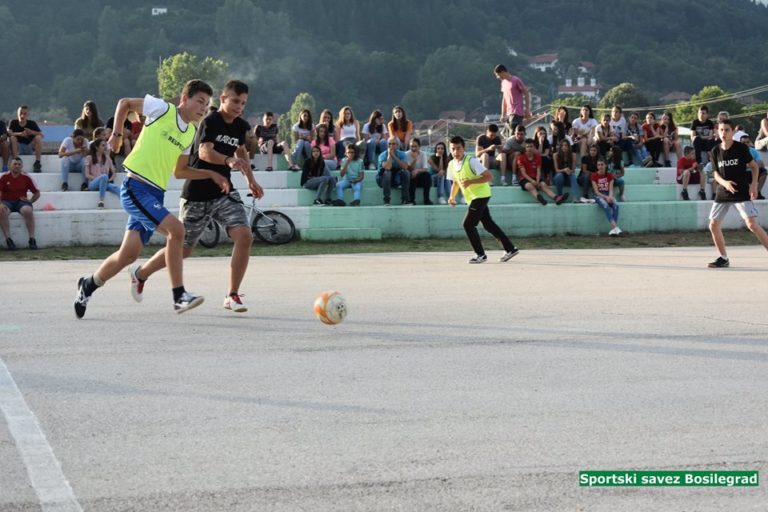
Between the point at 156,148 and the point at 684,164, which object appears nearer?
the point at 156,148

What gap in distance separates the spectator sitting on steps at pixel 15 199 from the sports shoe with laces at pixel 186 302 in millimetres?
10053

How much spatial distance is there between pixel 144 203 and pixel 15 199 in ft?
33.9

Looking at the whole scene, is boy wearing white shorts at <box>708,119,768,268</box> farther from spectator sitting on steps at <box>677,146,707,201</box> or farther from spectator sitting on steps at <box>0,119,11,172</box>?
spectator sitting on steps at <box>0,119,11,172</box>

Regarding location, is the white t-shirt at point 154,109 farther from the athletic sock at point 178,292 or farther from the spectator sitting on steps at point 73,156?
the spectator sitting on steps at point 73,156

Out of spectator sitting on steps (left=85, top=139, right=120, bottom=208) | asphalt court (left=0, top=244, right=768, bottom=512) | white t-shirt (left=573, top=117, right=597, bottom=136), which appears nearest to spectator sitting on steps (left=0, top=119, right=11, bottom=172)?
spectator sitting on steps (left=85, top=139, right=120, bottom=208)

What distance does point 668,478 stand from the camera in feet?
15.1

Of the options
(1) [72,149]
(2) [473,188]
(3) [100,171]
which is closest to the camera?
(2) [473,188]

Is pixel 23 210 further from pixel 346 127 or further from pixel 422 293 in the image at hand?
pixel 422 293

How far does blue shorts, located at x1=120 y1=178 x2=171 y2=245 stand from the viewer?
929 cm

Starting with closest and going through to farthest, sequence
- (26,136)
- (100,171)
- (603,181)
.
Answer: (100,171) → (26,136) → (603,181)

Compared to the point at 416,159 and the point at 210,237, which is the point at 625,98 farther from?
the point at 210,237

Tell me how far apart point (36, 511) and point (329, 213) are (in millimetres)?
16370

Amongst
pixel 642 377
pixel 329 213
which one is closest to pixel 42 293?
pixel 642 377

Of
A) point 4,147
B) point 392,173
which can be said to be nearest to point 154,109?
point 4,147
